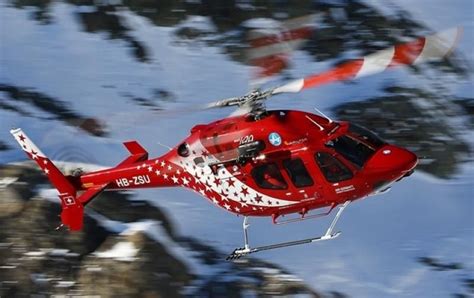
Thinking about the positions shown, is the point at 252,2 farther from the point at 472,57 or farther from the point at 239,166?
the point at 239,166

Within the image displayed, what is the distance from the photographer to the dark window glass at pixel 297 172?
9.91 meters

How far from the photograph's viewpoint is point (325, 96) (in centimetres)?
1546

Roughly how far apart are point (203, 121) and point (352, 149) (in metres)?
5.73

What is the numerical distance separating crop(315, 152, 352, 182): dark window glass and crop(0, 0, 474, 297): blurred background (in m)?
2.70

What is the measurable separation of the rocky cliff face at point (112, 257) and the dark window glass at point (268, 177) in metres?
3.86

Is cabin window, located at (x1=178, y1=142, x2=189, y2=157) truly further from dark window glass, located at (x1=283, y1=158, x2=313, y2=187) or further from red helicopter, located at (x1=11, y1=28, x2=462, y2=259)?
dark window glass, located at (x1=283, y1=158, x2=313, y2=187)

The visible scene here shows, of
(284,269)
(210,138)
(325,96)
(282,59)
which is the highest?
(282,59)

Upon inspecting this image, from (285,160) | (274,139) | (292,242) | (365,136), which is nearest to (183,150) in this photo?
(274,139)

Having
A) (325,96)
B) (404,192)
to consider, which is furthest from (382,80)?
(404,192)

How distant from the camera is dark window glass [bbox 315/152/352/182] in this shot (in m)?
9.83

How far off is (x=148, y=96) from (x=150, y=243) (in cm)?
322

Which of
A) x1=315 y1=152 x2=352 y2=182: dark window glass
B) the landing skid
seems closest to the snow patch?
the landing skid

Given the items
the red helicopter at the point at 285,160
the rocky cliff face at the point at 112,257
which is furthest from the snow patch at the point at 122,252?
the red helicopter at the point at 285,160

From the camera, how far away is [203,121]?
15.2m
